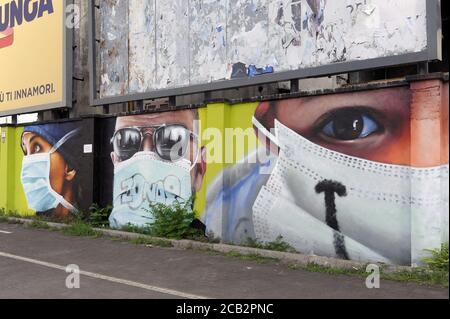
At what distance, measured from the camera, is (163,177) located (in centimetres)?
1037

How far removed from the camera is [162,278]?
22.5 ft

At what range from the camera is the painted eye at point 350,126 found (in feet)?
24.6

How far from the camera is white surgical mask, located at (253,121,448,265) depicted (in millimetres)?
6777

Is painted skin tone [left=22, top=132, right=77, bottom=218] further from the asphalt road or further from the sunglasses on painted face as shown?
the asphalt road

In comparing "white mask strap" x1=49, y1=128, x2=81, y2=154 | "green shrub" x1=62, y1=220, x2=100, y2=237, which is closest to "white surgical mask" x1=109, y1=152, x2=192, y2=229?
"green shrub" x1=62, y1=220, x2=100, y2=237

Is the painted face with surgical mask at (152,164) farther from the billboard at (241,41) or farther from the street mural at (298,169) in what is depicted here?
the billboard at (241,41)

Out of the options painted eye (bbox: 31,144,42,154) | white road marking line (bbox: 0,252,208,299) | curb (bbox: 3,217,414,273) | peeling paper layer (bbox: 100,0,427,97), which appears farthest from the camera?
painted eye (bbox: 31,144,42,154)

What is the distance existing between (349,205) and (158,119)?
469 cm

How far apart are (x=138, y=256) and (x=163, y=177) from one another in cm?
235

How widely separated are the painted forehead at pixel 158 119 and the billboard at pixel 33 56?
9.48 feet

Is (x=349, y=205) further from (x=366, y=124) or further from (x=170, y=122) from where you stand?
(x=170, y=122)

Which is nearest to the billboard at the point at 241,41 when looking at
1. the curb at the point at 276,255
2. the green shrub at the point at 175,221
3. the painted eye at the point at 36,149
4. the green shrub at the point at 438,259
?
the painted eye at the point at 36,149

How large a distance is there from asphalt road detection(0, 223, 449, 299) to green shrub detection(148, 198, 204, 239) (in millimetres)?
A: 607
